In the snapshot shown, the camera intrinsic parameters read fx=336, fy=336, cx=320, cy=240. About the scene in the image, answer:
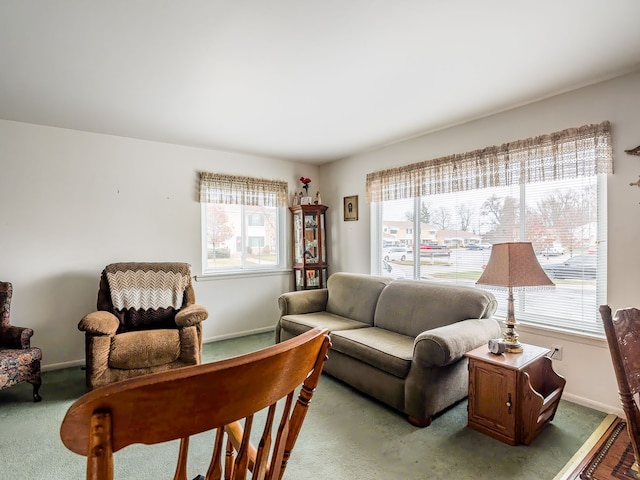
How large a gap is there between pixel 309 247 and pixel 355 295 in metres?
1.30

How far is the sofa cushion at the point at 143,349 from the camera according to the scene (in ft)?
8.64

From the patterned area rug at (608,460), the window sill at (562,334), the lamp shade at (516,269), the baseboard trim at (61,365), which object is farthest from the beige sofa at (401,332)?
the baseboard trim at (61,365)

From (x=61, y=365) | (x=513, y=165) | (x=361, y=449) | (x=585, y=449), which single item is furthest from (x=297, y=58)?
(x=61, y=365)

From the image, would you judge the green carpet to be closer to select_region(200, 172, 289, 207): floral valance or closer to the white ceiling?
the white ceiling

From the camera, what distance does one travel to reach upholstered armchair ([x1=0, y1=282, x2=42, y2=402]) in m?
2.43

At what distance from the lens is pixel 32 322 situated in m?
3.19

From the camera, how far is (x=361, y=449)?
6.50 ft

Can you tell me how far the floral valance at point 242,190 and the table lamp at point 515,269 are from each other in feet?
10.0

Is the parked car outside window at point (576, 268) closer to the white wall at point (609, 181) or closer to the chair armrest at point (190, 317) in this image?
the white wall at point (609, 181)

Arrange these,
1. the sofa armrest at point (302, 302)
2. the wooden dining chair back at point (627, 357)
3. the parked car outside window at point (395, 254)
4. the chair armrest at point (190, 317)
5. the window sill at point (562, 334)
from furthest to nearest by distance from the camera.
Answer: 1. the parked car outside window at point (395, 254)
2. the sofa armrest at point (302, 302)
3. the chair armrest at point (190, 317)
4. the window sill at point (562, 334)
5. the wooden dining chair back at point (627, 357)

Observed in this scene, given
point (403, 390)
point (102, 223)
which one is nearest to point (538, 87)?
point (403, 390)

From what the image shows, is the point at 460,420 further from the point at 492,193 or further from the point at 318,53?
the point at 318,53

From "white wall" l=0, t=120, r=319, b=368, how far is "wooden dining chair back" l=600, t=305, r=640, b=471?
3.81 metres

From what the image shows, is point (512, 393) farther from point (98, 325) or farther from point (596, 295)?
point (98, 325)
